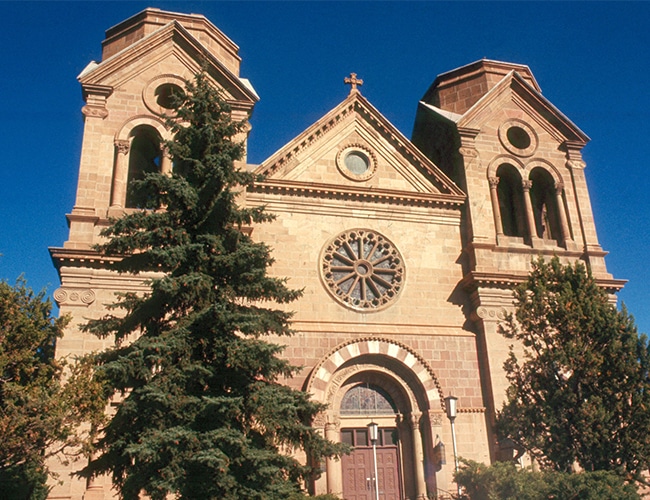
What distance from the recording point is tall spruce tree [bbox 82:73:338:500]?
11945 mm

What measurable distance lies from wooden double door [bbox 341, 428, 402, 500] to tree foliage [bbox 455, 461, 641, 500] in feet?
12.2

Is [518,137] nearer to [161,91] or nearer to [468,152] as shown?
[468,152]

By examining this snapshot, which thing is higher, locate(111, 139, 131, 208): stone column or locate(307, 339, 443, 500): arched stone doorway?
locate(111, 139, 131, 208): stone column

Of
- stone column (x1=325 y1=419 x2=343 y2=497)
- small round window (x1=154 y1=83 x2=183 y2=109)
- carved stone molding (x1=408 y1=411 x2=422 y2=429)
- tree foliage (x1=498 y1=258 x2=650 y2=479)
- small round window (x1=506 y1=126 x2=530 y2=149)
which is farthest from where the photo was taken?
small round window (x1=506 y1=126 x2=530 y2=149)

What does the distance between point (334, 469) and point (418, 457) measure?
2.77 m

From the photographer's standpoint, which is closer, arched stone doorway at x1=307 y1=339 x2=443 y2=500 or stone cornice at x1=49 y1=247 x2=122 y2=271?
stone cornice at x1=49 y1=247 x2=122 y2=271

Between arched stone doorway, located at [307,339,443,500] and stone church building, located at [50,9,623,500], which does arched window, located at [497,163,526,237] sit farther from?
arched stone doorway, located at [307,339,443,500]

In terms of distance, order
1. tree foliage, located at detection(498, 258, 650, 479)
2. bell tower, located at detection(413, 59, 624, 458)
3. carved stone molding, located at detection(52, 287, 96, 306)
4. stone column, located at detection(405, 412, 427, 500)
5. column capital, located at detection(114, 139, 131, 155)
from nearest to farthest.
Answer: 1. tree foliage, located at detection(498, 258, 650, 479)
2. carved stone molding, located at detection(52, 287, 96, 306)
3. stone column, located at detection(405, 412, 427, 500)
4. column capital, located at detection(114, 139, 131, 155)
5. bell tower, located at detection(413, 59, 624, 458)

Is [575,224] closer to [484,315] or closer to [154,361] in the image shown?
[484,315]

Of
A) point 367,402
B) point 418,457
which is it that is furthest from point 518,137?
point 418,457

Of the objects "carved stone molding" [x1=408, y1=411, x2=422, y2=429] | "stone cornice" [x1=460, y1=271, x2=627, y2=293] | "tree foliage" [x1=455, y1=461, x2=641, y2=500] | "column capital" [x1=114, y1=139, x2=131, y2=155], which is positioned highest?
"column capital" [x1=114, y1=139, x2=131, y2=155]

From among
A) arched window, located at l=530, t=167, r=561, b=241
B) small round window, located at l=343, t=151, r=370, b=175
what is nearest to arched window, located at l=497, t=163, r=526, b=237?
arched window, located at l=530, t=167, r=561, b=241

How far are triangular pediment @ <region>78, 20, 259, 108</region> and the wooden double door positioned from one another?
12.6m

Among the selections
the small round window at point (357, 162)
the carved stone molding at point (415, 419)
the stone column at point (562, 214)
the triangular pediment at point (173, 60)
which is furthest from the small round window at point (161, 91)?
the stone column at point (562, 214)
